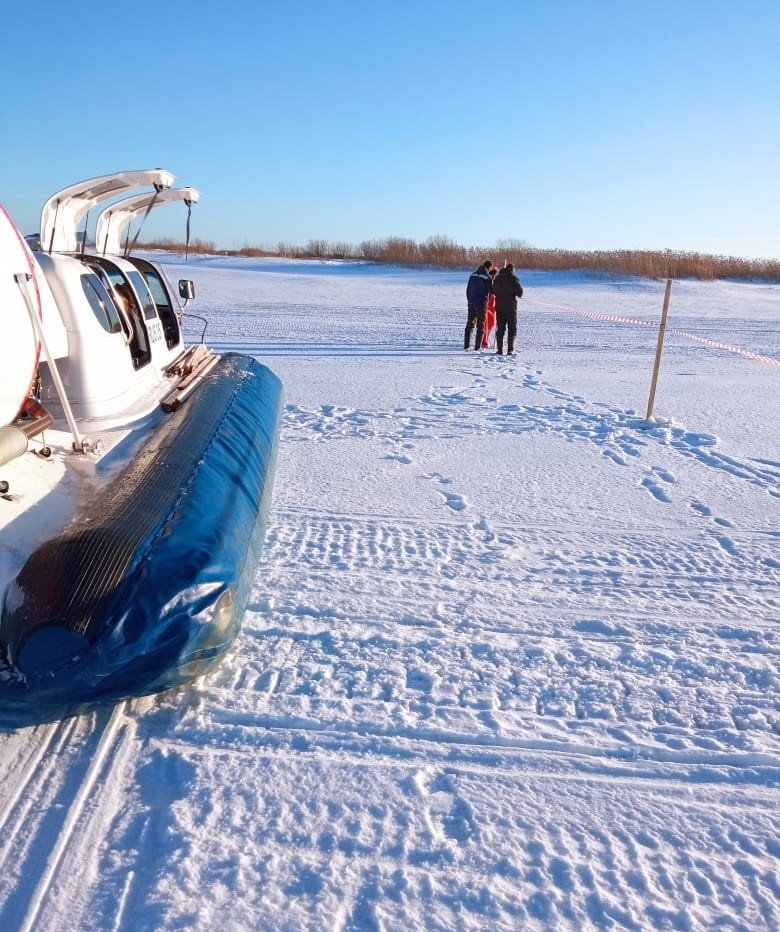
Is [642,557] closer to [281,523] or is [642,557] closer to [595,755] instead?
[595,755]

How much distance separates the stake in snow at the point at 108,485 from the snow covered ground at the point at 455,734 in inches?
13.3

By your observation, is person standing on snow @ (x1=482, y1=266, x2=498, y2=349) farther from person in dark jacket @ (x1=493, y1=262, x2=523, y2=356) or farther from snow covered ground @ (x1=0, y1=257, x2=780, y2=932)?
snow covered ground @ (x1=0, y1=257, x2=780, y2=932)

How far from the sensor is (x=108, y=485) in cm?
384

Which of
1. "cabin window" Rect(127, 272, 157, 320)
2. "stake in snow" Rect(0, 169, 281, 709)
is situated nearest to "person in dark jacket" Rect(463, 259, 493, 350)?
"cabin window" Rect(127, 272, 157, 320)

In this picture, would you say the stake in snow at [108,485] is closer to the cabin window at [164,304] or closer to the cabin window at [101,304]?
the cabin window at [101,304]

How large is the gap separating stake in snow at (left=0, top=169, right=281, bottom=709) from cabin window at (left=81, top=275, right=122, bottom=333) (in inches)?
0.6

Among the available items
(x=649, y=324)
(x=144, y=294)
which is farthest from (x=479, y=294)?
(x=144, y=294)

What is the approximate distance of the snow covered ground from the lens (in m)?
2.15

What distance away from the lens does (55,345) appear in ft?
13.7

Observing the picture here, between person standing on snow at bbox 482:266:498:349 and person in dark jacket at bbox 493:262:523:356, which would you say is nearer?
person in dark jacket at bbox 493:262:523:356

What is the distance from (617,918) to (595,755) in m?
0.66

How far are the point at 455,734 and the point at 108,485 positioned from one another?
2216 mm

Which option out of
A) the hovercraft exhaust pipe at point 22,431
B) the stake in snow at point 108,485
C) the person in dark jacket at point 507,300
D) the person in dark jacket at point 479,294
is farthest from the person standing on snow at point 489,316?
the hovercraft exhaust pipe at point 22,431

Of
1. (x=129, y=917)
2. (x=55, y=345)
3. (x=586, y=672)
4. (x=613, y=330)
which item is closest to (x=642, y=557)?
(x=586, y=672)
